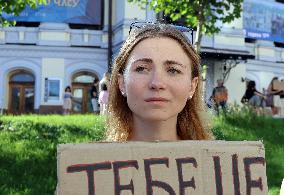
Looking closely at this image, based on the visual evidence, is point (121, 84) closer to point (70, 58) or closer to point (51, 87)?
point (51, 87)

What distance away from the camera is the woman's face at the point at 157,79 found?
1.77 m

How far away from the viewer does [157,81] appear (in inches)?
68.8

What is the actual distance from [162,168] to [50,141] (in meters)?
6.23

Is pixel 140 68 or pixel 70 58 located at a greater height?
pixel 70 58

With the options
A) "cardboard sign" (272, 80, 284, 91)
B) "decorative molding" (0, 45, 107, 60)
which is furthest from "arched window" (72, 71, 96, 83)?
"cardboard sign" (272, 80, 284, 91)

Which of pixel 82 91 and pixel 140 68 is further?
pixel 82 91

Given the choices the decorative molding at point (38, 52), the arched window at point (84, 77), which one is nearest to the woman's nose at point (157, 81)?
the decorative molding at point (38, 52)

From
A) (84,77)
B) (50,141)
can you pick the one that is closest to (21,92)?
(84,77)

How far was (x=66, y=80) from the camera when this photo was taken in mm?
21109

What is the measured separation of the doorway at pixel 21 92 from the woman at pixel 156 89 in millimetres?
20432

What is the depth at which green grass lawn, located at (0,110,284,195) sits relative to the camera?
5.88 m

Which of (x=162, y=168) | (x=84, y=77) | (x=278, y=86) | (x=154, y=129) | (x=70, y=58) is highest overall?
(x=70, y=58)

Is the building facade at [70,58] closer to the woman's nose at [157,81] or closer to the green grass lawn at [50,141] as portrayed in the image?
the green grass lawn at [50,141]

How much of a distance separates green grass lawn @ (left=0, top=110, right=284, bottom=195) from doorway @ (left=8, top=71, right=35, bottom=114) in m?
12.4
